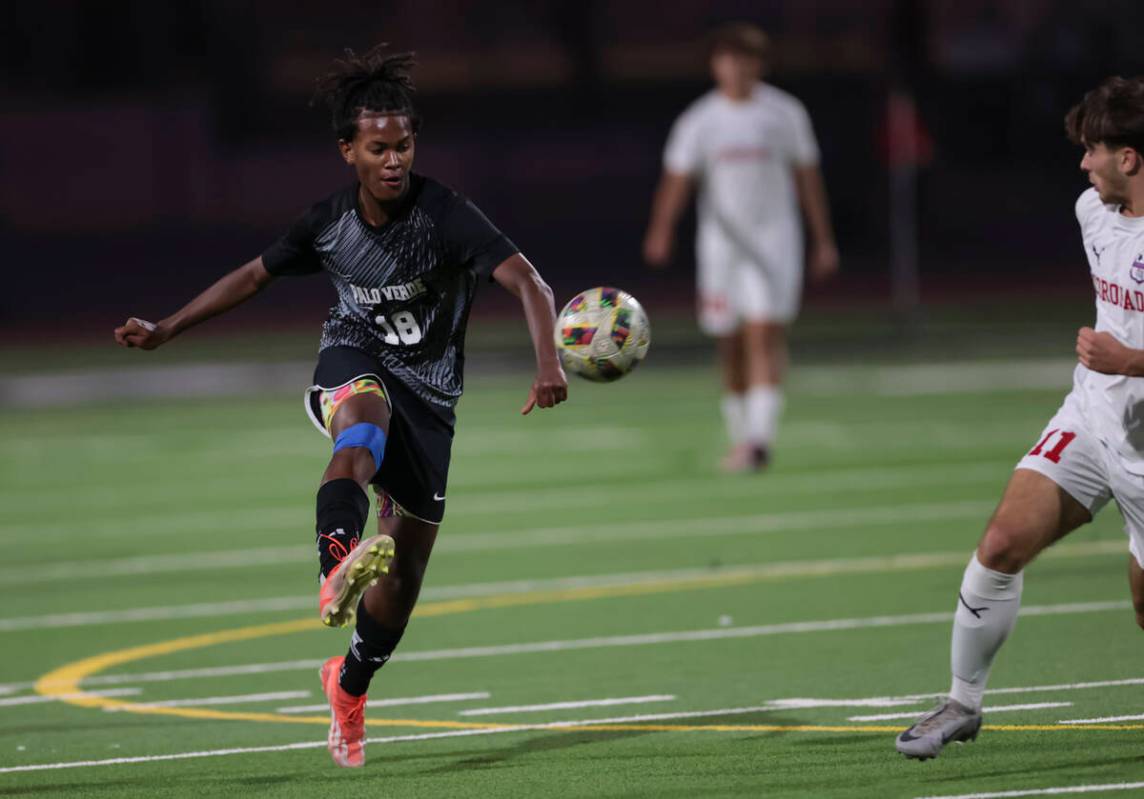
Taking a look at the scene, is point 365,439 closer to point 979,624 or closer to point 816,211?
point 979,624

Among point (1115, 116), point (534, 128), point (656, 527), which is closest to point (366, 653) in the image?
point (1115, 116)

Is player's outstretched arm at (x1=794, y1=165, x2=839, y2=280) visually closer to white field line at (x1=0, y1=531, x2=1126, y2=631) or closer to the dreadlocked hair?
white field line at (x1=0, y1=531, x2=1126, y2=631)

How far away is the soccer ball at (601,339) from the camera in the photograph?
24.8 ft

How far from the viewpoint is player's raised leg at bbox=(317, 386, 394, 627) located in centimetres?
665

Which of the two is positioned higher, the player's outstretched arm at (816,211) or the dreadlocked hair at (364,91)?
the dreadlocked hair at (364,91)

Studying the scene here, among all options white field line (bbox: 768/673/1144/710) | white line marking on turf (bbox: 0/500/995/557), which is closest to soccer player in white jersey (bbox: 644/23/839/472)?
white line marking on turf (bbox: 0/500/995/557)

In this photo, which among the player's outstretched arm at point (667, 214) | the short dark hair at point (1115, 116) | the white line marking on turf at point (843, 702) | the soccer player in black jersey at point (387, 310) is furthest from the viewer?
the player's outstretched arm at point (667, 214)

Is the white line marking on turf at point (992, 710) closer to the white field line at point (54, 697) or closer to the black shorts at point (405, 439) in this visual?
the black shorts at point (405, 439)

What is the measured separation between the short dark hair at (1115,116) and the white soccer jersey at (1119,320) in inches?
9.2

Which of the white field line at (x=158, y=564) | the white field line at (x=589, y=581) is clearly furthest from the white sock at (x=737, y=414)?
the white field line at (x=589, y=581)

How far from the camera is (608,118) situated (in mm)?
43906

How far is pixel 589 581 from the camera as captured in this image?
12.0 metres

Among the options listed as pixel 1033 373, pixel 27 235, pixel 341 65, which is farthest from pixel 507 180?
pixel 341 65

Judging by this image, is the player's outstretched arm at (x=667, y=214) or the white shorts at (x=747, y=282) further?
the white shorts at (x=747, y=282)
